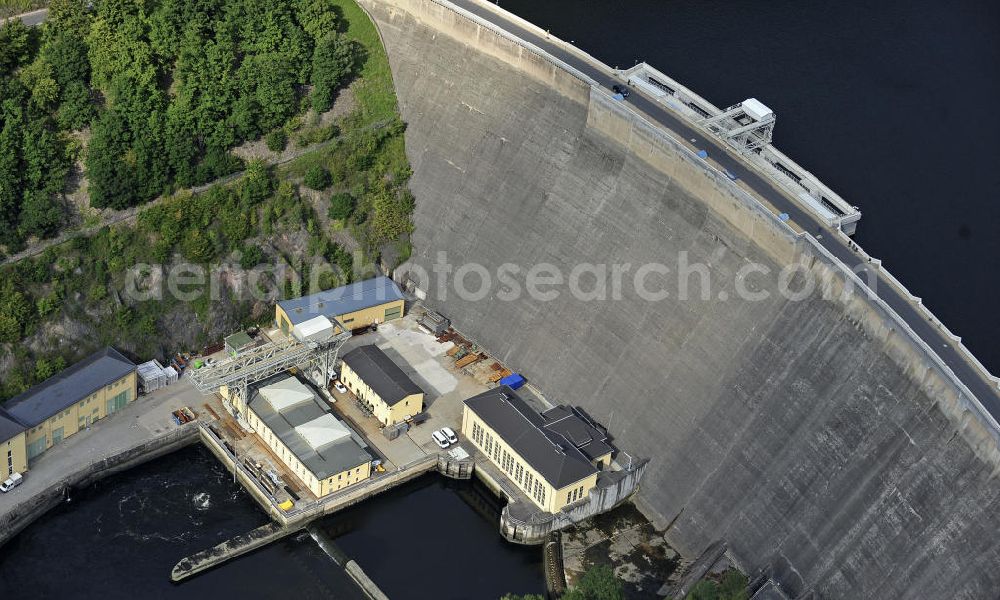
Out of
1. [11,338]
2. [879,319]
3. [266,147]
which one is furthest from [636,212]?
[11,338]

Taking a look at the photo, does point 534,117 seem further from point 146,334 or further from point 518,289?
point 146,334

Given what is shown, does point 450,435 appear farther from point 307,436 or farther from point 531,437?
point 307,436

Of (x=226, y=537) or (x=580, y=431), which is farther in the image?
(x=580, y=431)

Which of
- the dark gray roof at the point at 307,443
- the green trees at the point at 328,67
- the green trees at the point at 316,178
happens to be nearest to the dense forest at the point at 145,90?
the green trees at the point at 328,67

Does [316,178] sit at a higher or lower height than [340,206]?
higher

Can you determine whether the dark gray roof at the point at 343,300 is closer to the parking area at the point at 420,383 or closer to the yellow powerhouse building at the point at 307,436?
the parking area at the point at 420,383

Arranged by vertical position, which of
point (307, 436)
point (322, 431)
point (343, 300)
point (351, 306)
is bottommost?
point (307, 436)

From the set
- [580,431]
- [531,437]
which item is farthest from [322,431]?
[580,431]
